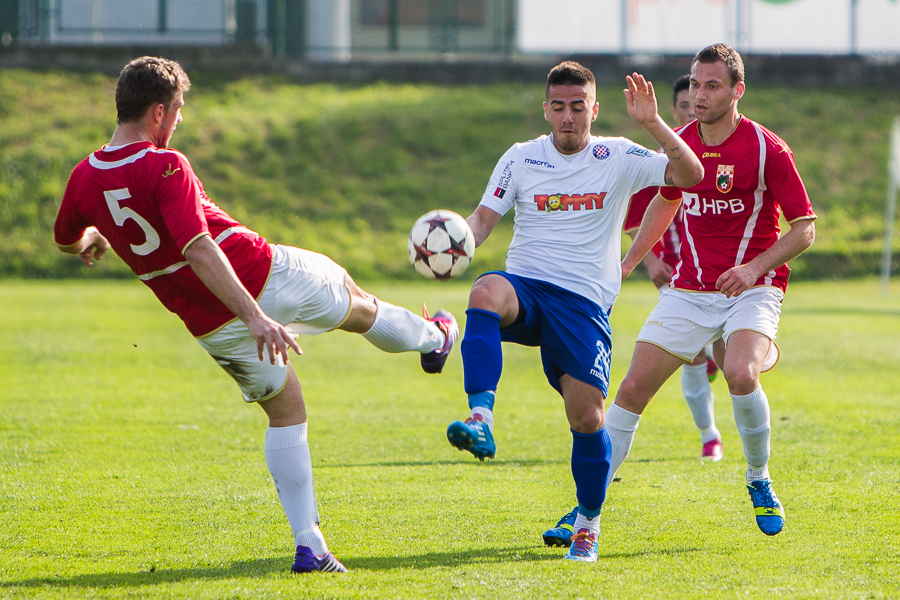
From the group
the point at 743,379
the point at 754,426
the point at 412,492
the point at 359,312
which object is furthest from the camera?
the point at 412,492

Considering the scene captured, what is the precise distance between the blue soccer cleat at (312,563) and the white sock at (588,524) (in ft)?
3.93

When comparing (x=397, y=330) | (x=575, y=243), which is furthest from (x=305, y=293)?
(x=575, y=243)

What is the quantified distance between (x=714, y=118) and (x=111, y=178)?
3.22 meters

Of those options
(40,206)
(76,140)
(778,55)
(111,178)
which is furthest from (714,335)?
(778,55)

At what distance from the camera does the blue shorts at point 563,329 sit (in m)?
4.59

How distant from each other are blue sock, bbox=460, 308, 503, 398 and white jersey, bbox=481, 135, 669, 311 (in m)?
0.48

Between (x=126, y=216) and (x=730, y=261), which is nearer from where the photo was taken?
(x=126, y=216)

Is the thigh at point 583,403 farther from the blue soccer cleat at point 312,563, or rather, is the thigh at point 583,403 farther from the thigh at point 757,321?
the blue soccer cleat at point 312,563

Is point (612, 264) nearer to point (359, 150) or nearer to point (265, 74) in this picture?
point (359, 150)

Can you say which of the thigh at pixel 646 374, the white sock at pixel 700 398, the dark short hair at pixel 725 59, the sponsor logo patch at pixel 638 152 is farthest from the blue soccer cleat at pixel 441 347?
the white sock at pixel 700 398

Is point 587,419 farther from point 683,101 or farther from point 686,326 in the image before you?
point 683,101

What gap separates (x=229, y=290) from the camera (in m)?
3.91

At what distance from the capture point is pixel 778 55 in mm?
28109

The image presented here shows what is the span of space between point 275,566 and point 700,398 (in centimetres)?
387
